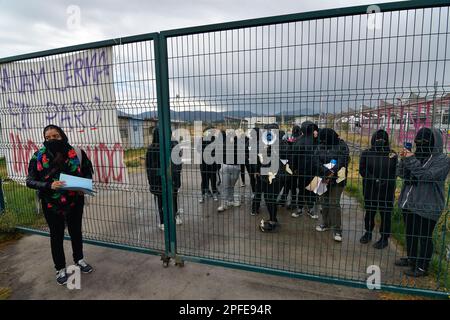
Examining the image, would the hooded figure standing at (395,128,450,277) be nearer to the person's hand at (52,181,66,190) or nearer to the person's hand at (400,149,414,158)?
the person's hand at (400,149,414,158)

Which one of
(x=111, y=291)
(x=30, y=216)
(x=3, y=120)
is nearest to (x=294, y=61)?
(x=111, y=291)

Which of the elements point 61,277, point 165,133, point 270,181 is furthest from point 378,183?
point 61,277

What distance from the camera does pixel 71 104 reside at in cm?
337

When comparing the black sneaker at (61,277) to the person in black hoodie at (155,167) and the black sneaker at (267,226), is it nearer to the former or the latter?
the person in black hoodie at (155,167)

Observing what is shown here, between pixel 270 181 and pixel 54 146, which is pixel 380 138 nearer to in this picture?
pixel 270 181

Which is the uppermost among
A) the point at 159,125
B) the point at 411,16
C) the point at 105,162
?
the point at 411,16

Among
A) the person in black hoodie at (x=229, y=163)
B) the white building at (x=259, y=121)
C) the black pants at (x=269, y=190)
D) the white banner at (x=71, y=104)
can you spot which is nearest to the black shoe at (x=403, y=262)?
the black pants at (x=269, y=190)

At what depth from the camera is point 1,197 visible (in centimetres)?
427

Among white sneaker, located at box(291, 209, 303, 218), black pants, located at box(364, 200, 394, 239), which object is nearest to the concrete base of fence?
black pants, located at box(364, 200, 394, 239)

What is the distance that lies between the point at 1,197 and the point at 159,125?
3387mm

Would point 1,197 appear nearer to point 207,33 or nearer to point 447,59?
point 207,33

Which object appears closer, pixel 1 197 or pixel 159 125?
pixel 159 125

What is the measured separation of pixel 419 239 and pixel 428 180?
0.67m

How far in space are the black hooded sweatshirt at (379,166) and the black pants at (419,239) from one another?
32 centimetres
